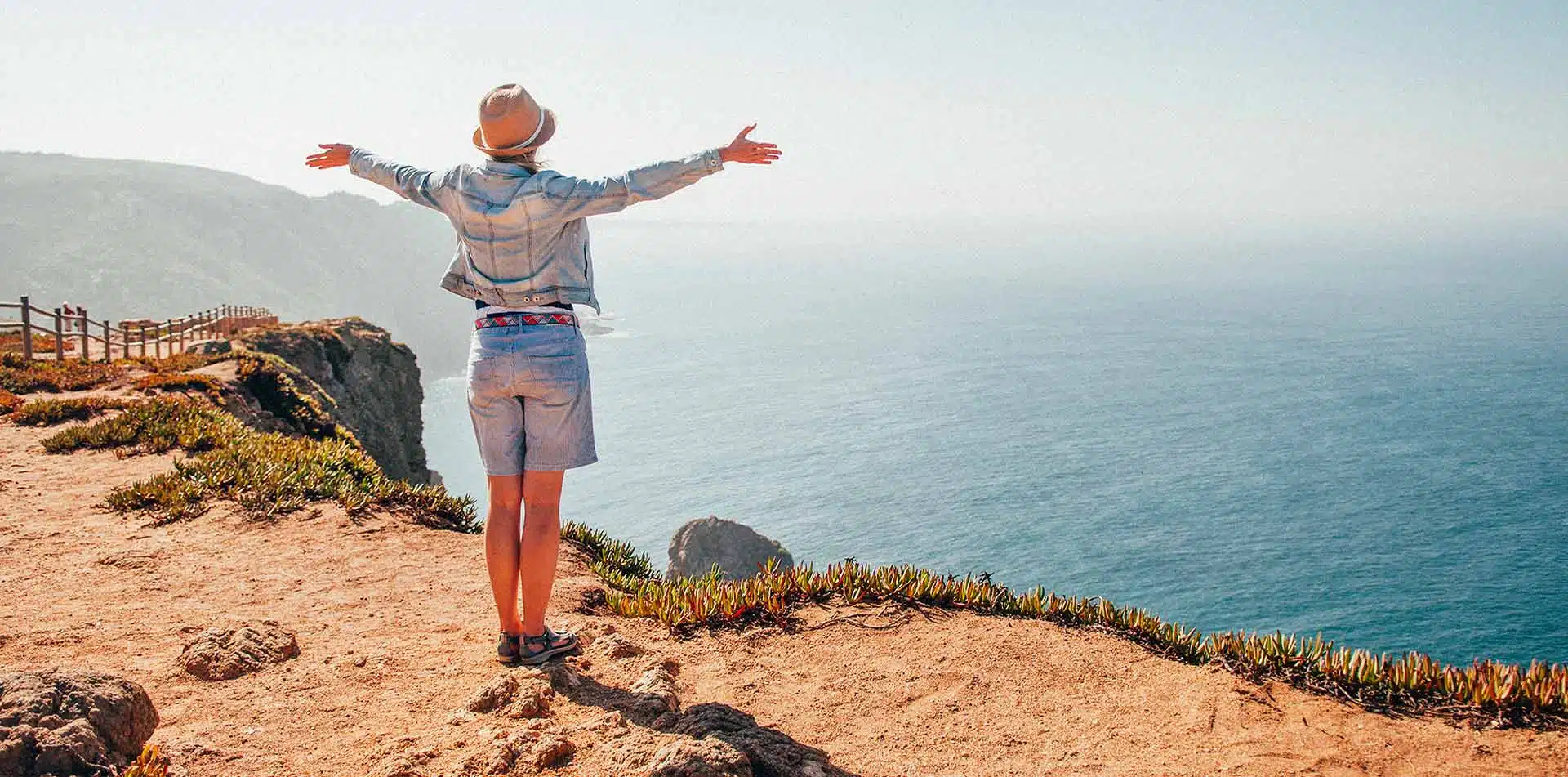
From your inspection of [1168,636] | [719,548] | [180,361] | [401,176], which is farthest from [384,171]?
[719,548]

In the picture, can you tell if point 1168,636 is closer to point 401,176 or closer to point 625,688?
point 625,688

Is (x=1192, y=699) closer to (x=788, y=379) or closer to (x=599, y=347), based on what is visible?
(x=788, y=379)

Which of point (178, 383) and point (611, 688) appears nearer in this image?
point (611, 688)

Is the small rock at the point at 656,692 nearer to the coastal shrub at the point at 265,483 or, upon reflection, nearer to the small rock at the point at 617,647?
the small rock at the point at 617,647

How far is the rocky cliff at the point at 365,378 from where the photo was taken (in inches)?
1373

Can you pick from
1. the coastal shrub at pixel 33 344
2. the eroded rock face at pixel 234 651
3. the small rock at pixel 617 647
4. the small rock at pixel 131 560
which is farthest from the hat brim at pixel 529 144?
the coastal shrub at pixel 33 344

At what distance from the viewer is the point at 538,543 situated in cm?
470

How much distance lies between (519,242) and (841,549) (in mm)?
71007

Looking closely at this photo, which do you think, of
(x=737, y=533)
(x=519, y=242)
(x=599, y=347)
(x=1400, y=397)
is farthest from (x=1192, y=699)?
(x=599, y=347)

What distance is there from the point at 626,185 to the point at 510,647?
2.46 metres

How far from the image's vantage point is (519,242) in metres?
4.37

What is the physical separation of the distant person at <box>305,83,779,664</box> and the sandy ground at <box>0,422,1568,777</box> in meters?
1.15

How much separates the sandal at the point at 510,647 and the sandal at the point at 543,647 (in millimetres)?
30

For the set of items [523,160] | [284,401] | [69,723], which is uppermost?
[523,160]
